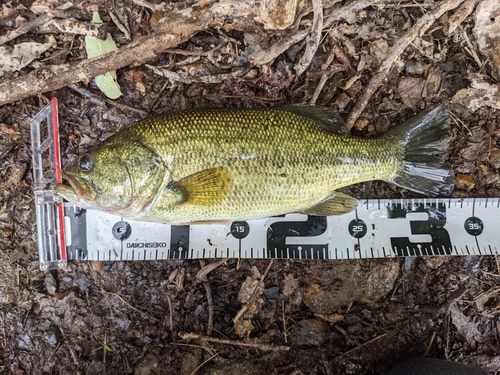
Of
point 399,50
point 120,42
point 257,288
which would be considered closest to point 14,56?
point 120,42

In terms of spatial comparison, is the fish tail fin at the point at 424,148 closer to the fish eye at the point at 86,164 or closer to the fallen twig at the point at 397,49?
the fallen twig at the point at 397,49

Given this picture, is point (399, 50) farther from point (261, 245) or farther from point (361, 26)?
point (261, 245)

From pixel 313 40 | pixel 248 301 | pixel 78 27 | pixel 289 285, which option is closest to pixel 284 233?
pixel 289 285

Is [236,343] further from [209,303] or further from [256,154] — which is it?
[256,154]

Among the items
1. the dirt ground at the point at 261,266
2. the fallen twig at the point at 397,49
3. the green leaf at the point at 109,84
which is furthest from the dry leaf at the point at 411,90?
the green leaf at the point at 109,84

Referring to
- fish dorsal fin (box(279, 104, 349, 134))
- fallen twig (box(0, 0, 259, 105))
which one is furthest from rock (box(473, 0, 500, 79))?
fallen twig (box(0, 0, 259, 105))
